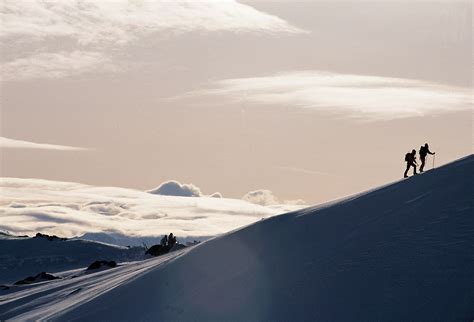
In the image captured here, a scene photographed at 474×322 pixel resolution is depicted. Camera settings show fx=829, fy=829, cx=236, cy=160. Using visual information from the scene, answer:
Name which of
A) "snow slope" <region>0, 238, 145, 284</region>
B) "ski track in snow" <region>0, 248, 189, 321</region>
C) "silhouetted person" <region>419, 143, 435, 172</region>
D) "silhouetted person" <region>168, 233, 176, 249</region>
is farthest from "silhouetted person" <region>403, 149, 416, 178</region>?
"snow slope" <region>0, 238, 145, 284</region>

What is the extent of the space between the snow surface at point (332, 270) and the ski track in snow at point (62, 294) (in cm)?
27

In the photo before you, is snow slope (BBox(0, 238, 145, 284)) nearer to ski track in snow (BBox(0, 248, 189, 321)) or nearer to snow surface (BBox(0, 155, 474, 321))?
ski track in snow (BBox(0, 248, 189, 321))

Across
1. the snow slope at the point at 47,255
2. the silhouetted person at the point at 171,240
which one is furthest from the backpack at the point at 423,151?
the snow slope at the point at 47,255

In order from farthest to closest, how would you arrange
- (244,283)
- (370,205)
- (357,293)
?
(370,205), (244,283), (357,293)

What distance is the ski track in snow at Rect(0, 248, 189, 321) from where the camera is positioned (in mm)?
41812

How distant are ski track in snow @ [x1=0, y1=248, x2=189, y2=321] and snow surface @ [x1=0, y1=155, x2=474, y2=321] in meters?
0.27

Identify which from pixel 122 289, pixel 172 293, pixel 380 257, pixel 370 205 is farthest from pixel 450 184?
pixel 122 289

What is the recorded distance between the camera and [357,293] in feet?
96.6

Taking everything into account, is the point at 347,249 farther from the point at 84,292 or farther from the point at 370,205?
the point at 84,292

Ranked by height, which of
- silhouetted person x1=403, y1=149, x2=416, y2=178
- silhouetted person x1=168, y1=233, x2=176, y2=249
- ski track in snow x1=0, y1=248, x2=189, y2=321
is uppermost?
silhouetted person x1=403, y1=149, x2=416, y2=178

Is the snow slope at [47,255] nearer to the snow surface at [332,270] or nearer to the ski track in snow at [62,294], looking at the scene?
the ski track in snow at [62,294]

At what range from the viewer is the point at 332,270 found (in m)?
31.9

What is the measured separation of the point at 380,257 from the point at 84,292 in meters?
19.6

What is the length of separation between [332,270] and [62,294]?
2100 centimetres
